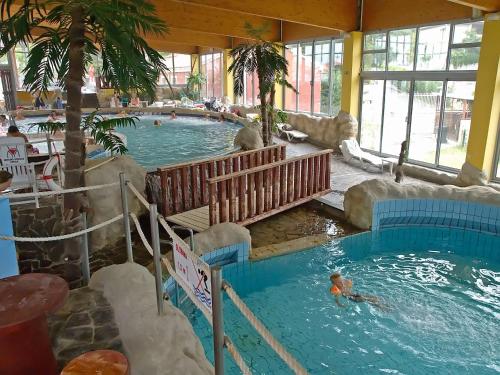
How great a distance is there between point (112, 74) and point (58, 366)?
2.72 meters

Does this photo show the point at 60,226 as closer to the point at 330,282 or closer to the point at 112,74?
the point at 112,74

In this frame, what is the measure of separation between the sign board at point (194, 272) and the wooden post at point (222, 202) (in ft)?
10.8

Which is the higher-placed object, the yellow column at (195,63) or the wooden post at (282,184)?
the yellow column at (195,63)

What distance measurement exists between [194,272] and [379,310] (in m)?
3.22

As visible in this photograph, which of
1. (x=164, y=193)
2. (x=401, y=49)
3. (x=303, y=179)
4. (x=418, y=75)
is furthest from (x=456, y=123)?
(x=164, y=193)

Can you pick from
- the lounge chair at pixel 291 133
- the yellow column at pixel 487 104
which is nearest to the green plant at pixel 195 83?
the lounge chair at pixel 291 133

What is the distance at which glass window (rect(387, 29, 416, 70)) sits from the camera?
9.74 meters

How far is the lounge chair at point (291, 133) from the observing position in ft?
43.5

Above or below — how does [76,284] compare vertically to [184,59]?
below

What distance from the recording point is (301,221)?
22.3 feet

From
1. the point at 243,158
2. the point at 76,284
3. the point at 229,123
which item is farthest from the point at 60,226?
the point at 229,123

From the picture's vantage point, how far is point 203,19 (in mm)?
13805

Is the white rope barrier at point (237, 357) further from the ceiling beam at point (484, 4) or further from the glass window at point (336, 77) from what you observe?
the glass window at point (336, 77)

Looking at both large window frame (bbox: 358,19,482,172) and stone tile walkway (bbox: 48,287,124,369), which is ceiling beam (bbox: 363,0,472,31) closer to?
large window frame (bbox: 358,19,482,172)
